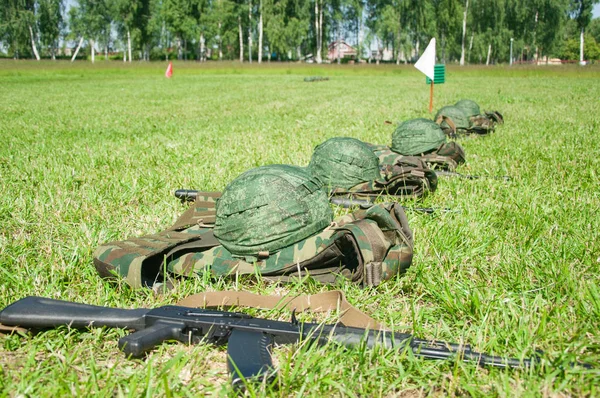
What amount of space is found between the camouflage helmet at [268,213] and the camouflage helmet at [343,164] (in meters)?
1.52

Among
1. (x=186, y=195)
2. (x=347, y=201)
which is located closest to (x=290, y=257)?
(x=347, y=201)

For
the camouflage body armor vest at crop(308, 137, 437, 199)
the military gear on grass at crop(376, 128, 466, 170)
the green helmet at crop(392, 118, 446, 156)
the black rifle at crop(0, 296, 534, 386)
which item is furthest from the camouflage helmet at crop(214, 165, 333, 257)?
the green helmet at crop(392, 118, 446, 156)

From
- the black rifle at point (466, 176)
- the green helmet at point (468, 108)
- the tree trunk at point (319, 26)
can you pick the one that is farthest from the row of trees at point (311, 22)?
the black rifle at point (466, 176)

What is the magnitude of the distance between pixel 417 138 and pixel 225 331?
14.8ft

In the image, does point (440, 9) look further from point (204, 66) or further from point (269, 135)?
point (269, 135)

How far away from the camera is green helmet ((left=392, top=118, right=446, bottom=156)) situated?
5.92 m

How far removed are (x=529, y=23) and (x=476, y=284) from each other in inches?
2651

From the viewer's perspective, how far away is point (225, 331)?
2.05 meters

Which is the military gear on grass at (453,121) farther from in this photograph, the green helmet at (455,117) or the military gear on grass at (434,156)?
the military gear on grass at (434,156)

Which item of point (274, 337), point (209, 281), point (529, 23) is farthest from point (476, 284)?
point (529, 23)

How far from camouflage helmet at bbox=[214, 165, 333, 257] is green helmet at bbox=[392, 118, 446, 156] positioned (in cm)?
328

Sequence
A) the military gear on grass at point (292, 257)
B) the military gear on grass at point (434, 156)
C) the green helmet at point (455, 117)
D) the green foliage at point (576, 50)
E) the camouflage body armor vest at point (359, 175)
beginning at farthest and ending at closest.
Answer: the green foliage at point (576, 50)
the green helmet at point (455, 117)
the military gear on grass at point (434, 156)
the camouflage body armor vest at point (359, 175)
the military gear on grass at point (292, 257)

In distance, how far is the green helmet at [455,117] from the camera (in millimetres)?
7781

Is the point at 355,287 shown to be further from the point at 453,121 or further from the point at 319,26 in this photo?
the point at 319,26
